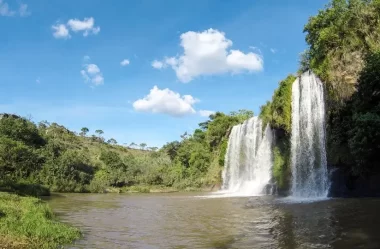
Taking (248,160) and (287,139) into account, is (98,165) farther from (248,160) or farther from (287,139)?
(287,139)

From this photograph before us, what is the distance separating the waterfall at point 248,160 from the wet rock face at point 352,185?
947 cm

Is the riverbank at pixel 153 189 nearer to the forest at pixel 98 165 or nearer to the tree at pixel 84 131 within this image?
the forest at pixel 98 165

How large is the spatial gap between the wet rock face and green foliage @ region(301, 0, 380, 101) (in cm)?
541

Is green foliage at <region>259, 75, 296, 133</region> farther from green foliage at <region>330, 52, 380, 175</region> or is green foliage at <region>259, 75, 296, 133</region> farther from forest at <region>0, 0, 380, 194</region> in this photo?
green foliage at <region>330, 52, 380, 175</region>

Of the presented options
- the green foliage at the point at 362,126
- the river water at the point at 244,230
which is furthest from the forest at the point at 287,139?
the river water at the point at 244,230

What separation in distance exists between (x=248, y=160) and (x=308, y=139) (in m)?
15.2

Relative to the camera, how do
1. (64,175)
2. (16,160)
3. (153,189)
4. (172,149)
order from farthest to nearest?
(172,149), (153,189), (64,175), (16,160)

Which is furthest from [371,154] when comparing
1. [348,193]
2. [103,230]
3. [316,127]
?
[103,230]

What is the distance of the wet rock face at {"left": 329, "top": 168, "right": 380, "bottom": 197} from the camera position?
24.5 metres

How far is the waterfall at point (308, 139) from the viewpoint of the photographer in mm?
26641

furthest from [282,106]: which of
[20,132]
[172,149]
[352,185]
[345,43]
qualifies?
[172,149]

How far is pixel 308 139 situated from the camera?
28266mm

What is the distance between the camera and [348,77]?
85.9 ft

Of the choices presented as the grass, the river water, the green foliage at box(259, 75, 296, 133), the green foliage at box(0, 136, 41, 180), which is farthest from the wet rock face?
the green foliage at box(0, 136, 41, 180)
